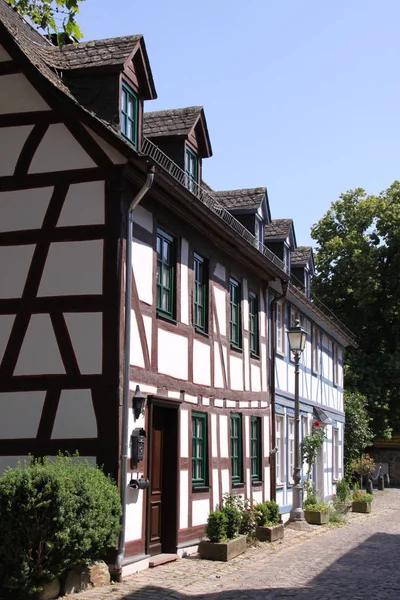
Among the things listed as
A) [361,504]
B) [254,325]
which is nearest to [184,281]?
[254,325]

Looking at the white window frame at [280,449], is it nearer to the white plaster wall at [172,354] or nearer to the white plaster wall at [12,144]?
the white plaster wall at [172,354]

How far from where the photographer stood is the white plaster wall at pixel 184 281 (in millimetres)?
14398

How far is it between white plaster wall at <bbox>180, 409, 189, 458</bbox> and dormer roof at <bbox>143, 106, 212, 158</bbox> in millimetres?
4762

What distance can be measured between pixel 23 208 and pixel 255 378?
8.00 m

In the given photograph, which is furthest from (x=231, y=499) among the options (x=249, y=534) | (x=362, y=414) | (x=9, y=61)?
(x=362, y=414)

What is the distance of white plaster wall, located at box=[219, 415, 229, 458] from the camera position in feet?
52.7

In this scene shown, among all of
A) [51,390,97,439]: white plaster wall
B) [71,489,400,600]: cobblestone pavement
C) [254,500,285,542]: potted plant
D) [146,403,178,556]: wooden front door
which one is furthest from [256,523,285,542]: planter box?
[51,390,97,439]: white plaster wall

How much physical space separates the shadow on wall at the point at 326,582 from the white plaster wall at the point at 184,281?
4148 millimetres

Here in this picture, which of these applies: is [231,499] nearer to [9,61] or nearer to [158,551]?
[158,551]

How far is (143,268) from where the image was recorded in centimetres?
1271

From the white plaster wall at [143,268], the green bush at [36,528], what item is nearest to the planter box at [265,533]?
the white plaster wall at [143,268]

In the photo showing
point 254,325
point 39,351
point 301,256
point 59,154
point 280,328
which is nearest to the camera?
point 39,351

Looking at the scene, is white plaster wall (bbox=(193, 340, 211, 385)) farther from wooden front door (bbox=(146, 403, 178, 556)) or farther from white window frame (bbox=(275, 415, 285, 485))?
white window frame (bbox=(275, 415, 285, 485))

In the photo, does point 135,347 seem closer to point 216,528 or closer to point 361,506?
point 216,528
